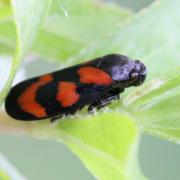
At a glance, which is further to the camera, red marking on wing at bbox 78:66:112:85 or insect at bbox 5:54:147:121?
red marking on wing at bbox 78:66:112:85

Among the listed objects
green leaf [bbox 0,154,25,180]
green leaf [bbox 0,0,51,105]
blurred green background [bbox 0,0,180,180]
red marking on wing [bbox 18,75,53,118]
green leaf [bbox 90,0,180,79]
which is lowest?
blurred green background [bbox 0,0,180,180]

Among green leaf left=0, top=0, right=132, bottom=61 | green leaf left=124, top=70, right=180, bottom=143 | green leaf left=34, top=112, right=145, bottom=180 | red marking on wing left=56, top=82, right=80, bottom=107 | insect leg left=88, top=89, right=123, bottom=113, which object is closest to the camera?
green leaf left=34, top=112, right=145, bottom=180

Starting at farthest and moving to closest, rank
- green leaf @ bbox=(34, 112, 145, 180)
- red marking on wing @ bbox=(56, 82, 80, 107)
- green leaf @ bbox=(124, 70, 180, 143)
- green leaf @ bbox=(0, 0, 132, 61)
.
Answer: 1. green leaf @ bbox=(0, 0, 132, 61)
2. red marking on wing @ bbox=(56, 82, 80, 107)
3. green leaf @ bbox=(124, 70, 180, 143)
4. green leaf @ bbox=(34, 112, 145, 180)

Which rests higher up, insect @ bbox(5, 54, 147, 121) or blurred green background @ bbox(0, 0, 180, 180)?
insect @ bbox(5, 54, 147, 121)

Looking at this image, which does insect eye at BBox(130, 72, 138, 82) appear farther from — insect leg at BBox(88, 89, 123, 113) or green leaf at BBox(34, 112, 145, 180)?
green leaf at BBox(34, 112, 145, 180)

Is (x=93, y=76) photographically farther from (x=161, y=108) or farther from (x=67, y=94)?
(x=161, y=108)

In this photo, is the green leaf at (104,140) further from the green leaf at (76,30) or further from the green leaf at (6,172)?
the green leaf at (76,30)

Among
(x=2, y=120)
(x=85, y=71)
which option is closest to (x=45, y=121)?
(x=2, y=120)

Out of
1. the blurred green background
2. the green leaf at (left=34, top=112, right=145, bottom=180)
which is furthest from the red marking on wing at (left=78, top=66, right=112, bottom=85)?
the blurred green background

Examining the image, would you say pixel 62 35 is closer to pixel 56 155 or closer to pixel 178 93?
pixel 178 93
